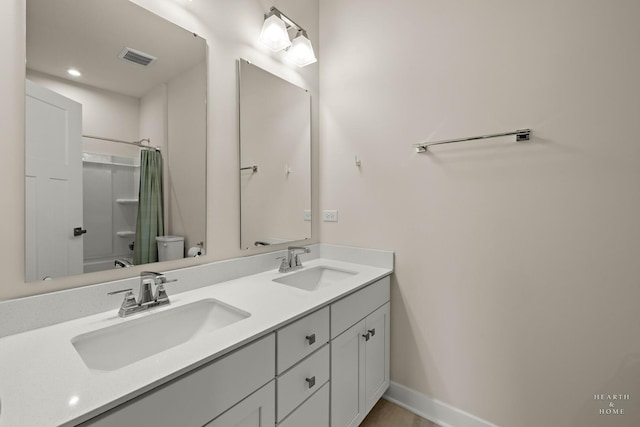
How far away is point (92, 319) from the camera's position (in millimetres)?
1008

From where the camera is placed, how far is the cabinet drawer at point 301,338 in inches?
39.1

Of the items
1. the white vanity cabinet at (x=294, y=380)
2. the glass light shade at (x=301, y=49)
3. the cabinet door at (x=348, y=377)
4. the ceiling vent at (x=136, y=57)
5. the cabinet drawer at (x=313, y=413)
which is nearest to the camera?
the white vanity cabinet at (x=294, y=380)

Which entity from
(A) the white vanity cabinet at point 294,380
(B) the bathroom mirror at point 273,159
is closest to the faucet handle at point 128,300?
(A) the white vanity cabinet at point 294,380

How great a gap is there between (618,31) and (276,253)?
1857mm

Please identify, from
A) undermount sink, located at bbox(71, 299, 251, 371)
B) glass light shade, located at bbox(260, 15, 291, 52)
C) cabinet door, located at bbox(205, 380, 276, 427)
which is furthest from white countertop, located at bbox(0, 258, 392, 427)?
glass light shade, located at bbox(260, 15, 291, 52)

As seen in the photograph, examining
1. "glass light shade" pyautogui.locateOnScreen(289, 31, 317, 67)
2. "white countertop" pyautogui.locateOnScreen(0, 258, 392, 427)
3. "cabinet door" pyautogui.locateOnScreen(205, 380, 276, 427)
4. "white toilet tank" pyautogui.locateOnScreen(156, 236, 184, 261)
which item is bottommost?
"cabinet door" pyautogui.locateOnScreen(205, 380, 276, 427)

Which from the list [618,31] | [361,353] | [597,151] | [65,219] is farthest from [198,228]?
[618,31]

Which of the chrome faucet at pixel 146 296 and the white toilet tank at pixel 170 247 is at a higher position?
the white toilet tank at pixel 170 247

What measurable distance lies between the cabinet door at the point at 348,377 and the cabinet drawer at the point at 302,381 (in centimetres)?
7

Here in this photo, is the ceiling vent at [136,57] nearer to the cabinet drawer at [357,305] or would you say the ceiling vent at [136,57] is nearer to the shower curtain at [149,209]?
the shower curtain at [149,209]

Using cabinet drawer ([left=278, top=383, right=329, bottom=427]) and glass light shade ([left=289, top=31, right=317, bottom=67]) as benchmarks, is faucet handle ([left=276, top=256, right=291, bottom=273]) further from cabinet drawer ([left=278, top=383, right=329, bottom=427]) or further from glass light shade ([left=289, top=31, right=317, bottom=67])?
glass light shade ([left=289, top=31, right=317, bottom=67])

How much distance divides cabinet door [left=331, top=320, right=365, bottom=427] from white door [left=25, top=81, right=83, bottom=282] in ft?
3.56

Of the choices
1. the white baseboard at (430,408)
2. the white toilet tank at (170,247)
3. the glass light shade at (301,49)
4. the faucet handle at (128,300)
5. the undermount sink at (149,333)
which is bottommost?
the white baseboard at (430,408)

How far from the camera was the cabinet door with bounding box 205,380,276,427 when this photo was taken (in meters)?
0.81
